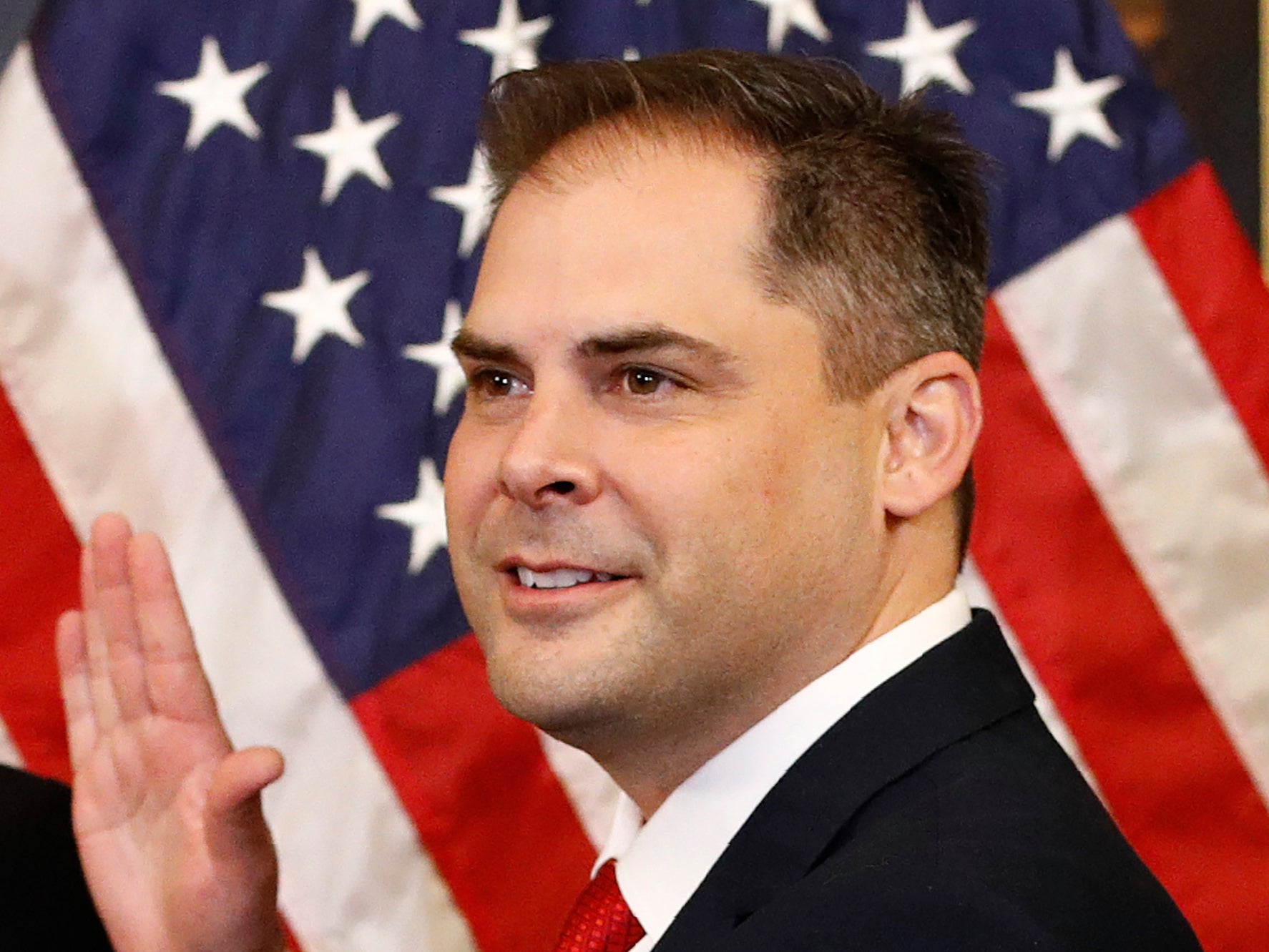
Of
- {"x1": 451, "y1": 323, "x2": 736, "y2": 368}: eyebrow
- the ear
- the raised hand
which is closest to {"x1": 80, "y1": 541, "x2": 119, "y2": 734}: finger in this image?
the raised hand

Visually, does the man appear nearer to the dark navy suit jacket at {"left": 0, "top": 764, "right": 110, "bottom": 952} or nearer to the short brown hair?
the short brown hair

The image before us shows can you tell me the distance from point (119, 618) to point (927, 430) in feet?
2.84

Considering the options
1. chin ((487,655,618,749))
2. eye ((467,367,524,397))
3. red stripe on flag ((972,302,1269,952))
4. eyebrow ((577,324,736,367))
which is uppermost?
eye ((467,367,524,397))

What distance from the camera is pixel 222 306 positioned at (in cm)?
220

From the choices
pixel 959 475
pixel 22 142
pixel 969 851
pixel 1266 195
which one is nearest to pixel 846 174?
pixel 959 475

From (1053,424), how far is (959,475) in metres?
0.79

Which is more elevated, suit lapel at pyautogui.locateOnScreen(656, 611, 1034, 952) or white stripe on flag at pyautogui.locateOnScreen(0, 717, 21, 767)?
white stripe on flag at pyautogui.locateOnScreen(0, 717, 21, 767)

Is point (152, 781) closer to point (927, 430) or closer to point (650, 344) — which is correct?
point (650, 344)

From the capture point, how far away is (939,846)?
1.05 m

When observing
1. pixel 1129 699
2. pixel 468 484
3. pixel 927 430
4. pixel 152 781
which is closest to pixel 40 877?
→ pixel 152 781

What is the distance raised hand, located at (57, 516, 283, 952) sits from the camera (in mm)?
1564

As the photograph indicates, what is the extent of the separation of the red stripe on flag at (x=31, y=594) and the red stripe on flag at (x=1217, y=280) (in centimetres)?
155

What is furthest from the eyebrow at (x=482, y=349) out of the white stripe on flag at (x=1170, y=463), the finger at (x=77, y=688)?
the white stripe on flag at (x=1170, y=463)

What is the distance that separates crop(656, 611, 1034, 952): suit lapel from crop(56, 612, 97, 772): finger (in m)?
0.77
